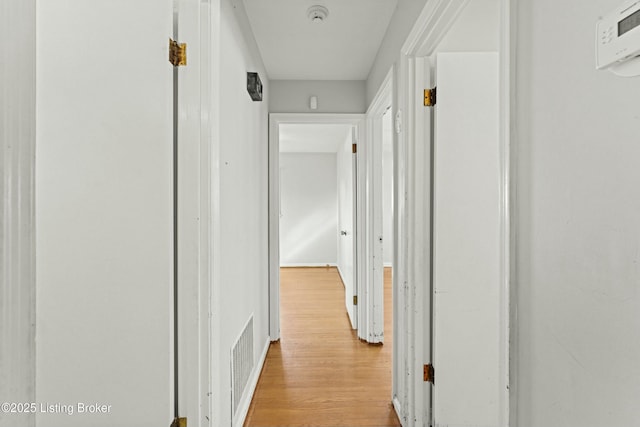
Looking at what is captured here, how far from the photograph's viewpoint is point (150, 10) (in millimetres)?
1146

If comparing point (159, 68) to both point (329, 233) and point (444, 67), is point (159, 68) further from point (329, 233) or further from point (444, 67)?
point (329, 233)

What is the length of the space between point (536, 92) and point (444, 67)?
1.00m

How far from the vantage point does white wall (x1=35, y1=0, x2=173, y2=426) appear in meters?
1.11

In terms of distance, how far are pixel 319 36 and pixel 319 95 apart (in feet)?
2.68

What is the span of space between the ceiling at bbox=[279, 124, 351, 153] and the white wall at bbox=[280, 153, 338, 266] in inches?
12.2

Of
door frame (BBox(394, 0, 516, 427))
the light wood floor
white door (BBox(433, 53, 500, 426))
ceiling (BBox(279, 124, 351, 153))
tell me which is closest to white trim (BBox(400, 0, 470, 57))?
door frame (BBox(394, 0, 516, 427))

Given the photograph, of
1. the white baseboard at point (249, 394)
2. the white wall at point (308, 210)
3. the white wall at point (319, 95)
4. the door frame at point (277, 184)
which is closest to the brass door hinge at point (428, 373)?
the white baseboard at point (249, 394)

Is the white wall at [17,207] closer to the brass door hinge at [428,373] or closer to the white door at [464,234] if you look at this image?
the white door at [464,234]

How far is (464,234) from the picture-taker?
168cm

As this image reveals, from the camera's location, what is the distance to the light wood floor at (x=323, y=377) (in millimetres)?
2004

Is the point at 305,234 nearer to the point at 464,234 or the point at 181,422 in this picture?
the point at 464,234

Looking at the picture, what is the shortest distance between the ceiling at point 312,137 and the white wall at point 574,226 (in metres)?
3.66

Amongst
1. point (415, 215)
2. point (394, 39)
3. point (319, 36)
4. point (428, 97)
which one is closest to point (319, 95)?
point (319, 36)

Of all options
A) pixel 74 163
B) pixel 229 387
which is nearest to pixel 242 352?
pixel 229 387
